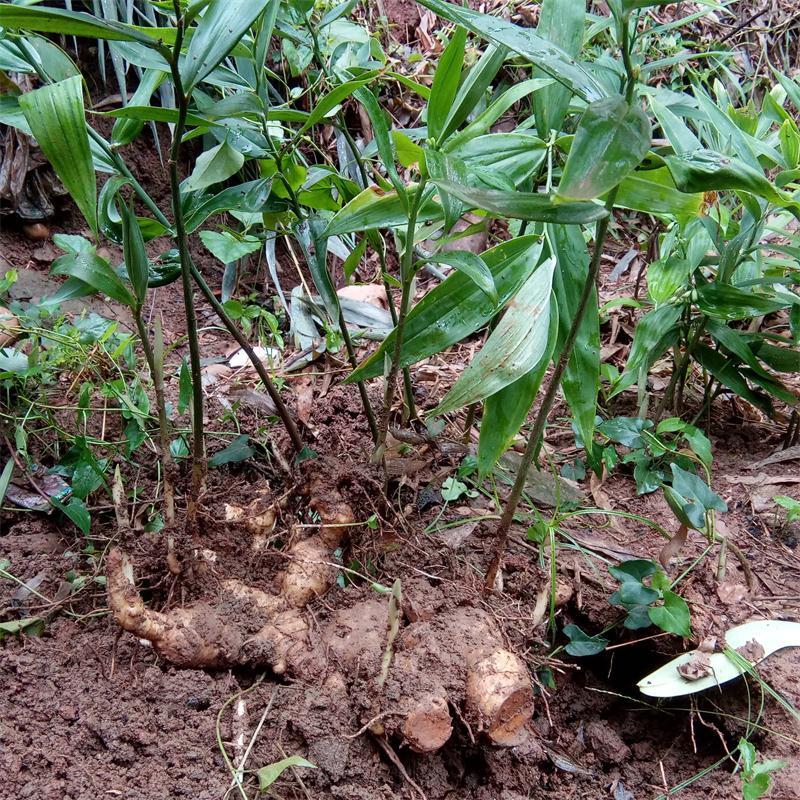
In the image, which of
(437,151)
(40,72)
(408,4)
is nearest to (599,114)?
(437,151)

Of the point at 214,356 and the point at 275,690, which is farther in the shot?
the point at 214,356

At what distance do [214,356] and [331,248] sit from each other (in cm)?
48

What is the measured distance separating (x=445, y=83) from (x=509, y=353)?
1.32 ft

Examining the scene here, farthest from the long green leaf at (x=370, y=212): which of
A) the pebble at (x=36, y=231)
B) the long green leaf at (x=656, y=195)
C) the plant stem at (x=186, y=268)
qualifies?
the pebble at (x=36, y=231)

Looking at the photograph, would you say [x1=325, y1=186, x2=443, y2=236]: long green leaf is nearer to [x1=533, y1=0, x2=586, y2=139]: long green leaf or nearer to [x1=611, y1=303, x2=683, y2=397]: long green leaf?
[x1=533, y1=0, x2=586, y2=139]: long green leaf

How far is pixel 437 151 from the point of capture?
91 centimetres

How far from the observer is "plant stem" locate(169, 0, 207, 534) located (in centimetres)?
84

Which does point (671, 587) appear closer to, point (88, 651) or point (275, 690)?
point (275, 690)

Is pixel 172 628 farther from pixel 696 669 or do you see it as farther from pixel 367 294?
pixel 367 294

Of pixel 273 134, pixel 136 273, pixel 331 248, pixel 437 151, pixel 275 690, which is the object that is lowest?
pixel 275 690

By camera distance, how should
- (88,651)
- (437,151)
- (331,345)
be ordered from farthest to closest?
(331,345) → (88,651) → (437,151)

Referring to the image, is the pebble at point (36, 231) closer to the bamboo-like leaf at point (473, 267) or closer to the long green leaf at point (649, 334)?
the bamboo-like leaf at point (473, 267)

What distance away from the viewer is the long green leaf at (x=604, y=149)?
0.71 metres

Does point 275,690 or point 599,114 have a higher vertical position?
point 599,114
